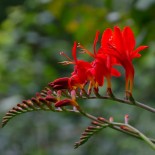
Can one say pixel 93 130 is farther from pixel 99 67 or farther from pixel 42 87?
pixel 42 87

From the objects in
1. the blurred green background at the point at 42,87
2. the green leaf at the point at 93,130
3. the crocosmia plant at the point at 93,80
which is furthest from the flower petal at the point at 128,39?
the blurred green background at the point at 42,87

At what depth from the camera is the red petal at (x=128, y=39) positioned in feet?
3.19

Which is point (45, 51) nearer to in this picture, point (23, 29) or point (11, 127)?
point (23, 29)

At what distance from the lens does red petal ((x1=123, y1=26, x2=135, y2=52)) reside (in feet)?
3.19

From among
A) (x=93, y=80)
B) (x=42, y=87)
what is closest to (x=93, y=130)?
(x=93, y=80)

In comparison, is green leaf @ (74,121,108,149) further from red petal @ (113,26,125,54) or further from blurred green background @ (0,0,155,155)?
blurred green background @ (0,0,155,155)

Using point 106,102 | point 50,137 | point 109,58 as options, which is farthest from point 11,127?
point 109,58

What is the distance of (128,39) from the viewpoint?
97cm

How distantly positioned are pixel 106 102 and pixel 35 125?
1.35ft

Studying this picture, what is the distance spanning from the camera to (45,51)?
9.57ft

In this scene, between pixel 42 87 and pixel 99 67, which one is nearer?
pixel 99 67

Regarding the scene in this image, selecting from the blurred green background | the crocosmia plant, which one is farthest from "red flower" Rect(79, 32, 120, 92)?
the blurred green background

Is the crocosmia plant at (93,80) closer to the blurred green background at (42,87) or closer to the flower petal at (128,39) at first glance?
the flower petal at (128,39)

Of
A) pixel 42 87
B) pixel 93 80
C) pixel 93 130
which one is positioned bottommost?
pixel 93 130
